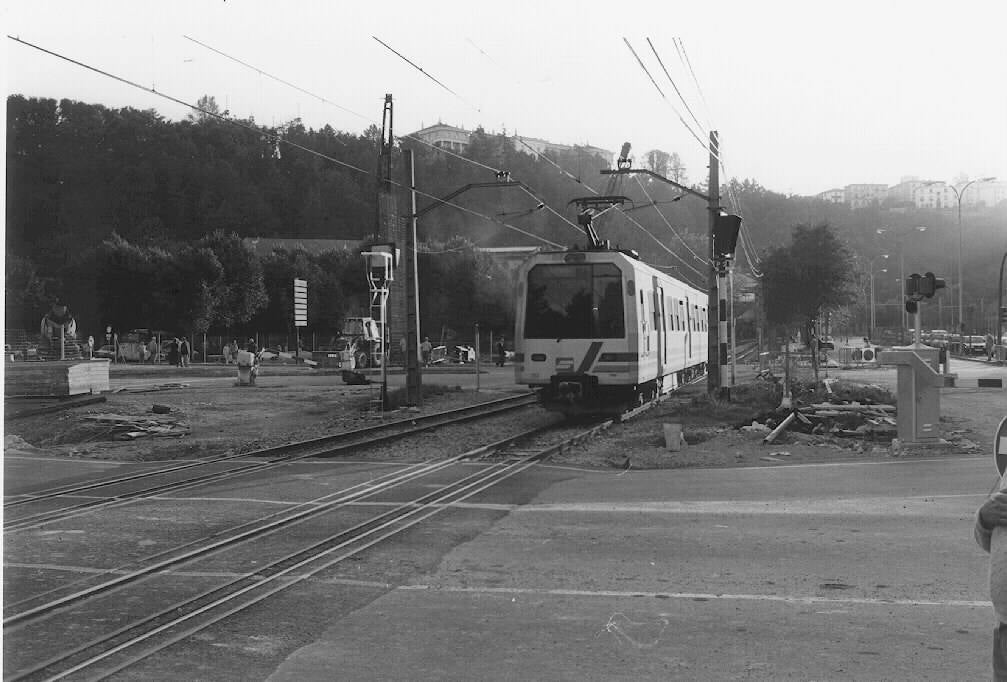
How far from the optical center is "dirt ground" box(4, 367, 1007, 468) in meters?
13.8

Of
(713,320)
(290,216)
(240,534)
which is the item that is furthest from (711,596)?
(290,216)

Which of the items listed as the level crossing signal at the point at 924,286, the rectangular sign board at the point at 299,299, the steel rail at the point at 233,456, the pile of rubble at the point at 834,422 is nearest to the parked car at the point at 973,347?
the rectangular sign board at the point at 299,299

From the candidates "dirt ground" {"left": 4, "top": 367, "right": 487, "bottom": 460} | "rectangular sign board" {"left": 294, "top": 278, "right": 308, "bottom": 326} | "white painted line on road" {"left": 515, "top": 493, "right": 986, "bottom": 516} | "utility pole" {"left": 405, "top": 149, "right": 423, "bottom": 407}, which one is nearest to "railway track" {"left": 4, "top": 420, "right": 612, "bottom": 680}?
"white painted line on road" {"left": 515, "top": 493, "right": 986, "bottom": 516}

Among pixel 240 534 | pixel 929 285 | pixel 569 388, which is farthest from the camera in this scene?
pixel 569 388

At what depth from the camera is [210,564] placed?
Answer: 718 centimetres

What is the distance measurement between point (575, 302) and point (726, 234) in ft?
15.0

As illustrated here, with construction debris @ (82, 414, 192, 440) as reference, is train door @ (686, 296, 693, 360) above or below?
above

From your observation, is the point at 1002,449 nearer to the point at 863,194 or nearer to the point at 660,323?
the point at 660,323

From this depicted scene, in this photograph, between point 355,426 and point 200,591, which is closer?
point 200,591

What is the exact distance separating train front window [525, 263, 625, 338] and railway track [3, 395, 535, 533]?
271cm

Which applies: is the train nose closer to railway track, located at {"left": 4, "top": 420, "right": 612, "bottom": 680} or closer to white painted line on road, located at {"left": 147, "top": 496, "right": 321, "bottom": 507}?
railway track, located at {"left": 4, "top": 420, "right": 612, "bottom": 680}

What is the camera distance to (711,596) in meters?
6.23

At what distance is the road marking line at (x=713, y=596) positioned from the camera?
236 inches

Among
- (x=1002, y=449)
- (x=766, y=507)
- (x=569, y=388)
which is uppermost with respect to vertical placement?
(x=1002, y=449)
